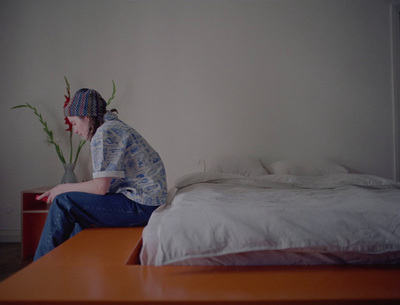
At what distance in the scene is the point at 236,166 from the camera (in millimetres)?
2537

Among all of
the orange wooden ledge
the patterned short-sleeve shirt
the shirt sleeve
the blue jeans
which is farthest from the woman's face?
the orange wooden ledge

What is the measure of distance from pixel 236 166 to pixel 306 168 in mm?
662

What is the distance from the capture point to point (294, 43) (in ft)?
9.41

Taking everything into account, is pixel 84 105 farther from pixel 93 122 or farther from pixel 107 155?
pixel 107 155

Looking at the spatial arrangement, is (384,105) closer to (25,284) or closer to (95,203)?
(95,203)

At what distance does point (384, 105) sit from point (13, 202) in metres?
4.13

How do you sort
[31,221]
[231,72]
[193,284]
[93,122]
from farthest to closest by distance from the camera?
[231,72], [31,221], [93,122], [193,284]

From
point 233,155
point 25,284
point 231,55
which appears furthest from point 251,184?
point 231,55

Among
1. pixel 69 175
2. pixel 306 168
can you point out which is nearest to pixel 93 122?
pixel 69 175

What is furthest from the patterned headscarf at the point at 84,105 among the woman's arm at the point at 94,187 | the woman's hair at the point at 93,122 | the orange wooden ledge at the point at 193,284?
the orange wooden ledge at the point at 193,284

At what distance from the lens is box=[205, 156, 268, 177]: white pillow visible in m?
2.48

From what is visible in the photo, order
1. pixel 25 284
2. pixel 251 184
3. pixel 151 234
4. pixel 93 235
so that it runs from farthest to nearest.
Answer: pixel 251 184
pixel 93 235
pixel 151 234
pixel 25 284

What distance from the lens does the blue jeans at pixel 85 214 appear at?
1.23 metres

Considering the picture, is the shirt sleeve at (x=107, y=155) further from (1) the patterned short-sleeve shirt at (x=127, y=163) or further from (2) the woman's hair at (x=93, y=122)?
(2) the woman's hair at (x=93, y=122)
